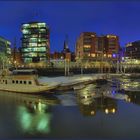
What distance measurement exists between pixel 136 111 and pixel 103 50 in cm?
14214

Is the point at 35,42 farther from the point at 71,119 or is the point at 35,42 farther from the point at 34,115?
the point at 71,119

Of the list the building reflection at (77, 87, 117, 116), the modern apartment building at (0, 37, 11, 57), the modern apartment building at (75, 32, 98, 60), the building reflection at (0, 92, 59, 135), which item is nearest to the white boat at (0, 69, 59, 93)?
the building reflection at (0, 92, 59, 135)

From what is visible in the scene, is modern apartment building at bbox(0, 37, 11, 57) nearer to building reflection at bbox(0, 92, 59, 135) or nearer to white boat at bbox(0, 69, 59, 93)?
white boat at bbox(0, 69, 59, 93)

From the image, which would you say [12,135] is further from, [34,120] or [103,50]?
[103,50]

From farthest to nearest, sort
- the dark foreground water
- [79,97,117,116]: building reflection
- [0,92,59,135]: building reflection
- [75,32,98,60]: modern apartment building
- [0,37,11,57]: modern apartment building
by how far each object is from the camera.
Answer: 1. [0,37,11,57]: modern apartment building
2. [75,32,98,60]: modern apartment building
3. [79,97,117,116]: building reflection
4. [0,92,59,135]: building reflection
5. the dark foreground water

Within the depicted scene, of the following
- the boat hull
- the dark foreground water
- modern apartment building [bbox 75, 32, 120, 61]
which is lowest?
the dark foreground water

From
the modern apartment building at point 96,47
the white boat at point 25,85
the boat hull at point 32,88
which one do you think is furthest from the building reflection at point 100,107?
the modern apartment building at point 96,47

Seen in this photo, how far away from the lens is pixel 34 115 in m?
27.9

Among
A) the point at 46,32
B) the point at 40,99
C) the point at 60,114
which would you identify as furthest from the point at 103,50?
the point at 60,114

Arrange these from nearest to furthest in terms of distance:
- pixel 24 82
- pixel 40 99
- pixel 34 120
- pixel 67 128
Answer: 1. pixel 67 128
2. pixel 34 120
3. pixel 40 99
4. pixel 24 82

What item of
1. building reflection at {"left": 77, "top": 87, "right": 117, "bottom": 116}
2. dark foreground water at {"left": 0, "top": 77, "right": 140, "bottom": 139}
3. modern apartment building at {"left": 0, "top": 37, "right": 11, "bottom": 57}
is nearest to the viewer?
dark foreground water at {"left": 0, "top": 77, "right": 140, "bottom": 139}

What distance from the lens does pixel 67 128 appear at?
22828mm

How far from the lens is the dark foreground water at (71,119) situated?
69.3ft

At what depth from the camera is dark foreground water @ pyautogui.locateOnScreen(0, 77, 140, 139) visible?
21109 millimetres
